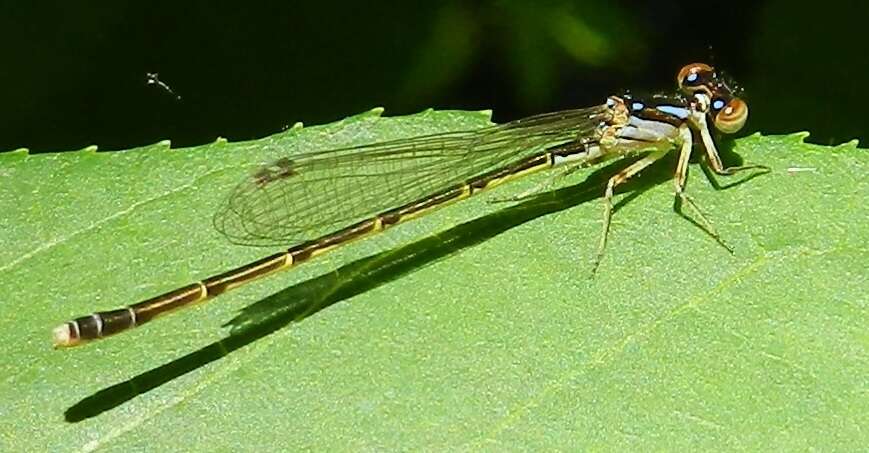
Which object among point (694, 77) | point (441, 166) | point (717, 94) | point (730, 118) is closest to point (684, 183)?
point (730, 118)

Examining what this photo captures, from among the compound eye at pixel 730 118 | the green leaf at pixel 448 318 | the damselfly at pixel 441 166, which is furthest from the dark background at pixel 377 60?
the green leaf at pixel 448 318

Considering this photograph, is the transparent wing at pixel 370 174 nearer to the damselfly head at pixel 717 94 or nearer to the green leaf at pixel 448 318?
the green leaf at pixel 448 318

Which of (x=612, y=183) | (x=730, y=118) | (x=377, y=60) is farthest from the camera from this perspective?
(x=377, y=60)

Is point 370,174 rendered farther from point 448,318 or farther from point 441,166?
point 448,318

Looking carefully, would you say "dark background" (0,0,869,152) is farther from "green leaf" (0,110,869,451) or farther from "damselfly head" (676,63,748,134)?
→ "green leaf" (0,110,869,451)

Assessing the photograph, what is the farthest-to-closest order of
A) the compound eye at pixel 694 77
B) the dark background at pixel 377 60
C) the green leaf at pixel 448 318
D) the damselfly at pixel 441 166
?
the dark background at pixel 377 60
the compound eye at pixel 694 77
the damselfly at pixel 441 166
the green leaf at pixel 448 318

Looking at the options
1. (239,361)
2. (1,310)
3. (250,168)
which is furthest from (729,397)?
(1,310)

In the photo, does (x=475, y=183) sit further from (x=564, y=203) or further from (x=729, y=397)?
(x=729, y=397)

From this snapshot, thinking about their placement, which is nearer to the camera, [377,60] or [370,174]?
[370,174]
